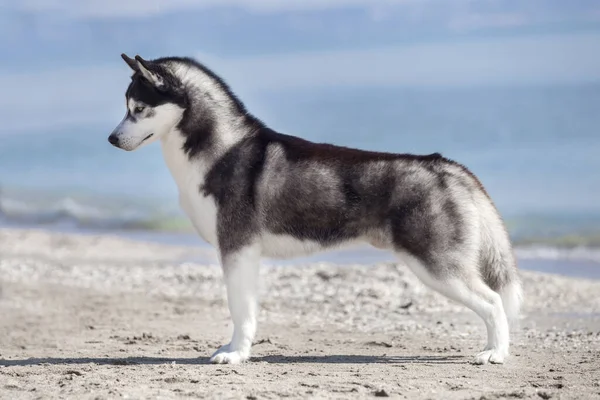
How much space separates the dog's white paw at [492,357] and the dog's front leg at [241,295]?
66.1 inches

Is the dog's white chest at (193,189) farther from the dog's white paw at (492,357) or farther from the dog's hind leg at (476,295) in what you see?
the dog's white paw at (492,357)

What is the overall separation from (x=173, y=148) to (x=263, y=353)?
1798mm

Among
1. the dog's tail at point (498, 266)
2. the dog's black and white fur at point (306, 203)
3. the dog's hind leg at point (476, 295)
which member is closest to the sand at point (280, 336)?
the dog's hind leg at point (476, 295)

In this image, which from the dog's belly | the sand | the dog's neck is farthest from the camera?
the dog's neck

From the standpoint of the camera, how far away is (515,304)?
8.06 meters

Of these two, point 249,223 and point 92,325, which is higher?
point 249,223

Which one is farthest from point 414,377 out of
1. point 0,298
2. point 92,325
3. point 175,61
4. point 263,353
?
point 0,298

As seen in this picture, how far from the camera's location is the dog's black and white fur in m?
7.83

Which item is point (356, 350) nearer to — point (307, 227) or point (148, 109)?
point (307, 227)

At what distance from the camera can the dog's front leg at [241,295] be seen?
26.1 ft

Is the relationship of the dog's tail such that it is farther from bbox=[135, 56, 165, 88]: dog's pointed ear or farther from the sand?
bbox=[135, 56, 165, 88]: dog's pointed ear

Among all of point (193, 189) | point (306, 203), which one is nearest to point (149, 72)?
point (193, 189)

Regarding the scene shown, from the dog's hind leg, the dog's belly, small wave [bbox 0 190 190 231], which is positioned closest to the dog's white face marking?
the dog's belly

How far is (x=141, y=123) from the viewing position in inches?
316
